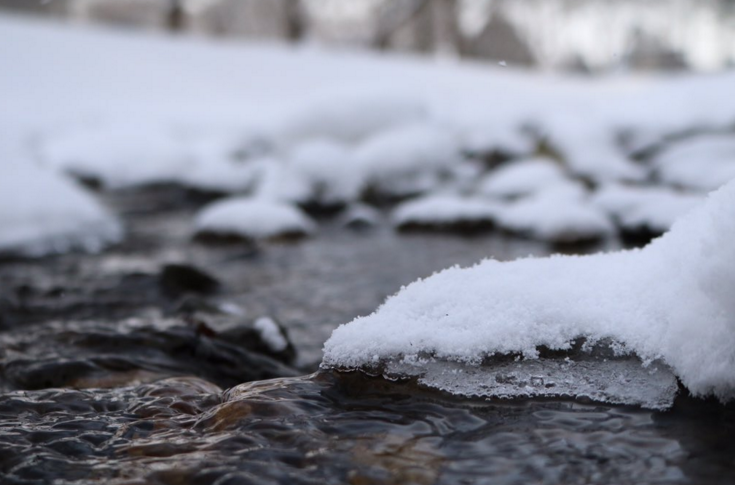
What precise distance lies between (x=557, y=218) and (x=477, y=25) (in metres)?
15.5

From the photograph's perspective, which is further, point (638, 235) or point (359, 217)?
point (359, 217)

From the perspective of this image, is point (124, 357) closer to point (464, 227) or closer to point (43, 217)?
point (43, 217)

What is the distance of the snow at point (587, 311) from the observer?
1.19 meters

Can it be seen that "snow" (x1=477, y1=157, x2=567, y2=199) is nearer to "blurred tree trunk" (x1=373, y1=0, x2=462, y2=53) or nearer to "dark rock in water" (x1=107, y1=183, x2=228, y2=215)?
"dark rock in water" (x1=107, y1=183, x2=228, y2=215)

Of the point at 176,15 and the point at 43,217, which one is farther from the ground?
the point at 176,15

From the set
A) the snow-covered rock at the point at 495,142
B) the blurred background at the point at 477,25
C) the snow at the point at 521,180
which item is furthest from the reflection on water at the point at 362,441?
the blurred background at the point at 477,25

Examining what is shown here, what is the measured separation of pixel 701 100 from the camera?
5805 millimetres

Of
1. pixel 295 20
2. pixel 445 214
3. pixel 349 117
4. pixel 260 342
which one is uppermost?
pixel 295 20

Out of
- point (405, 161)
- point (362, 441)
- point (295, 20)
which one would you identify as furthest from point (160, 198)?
point (295, 20)

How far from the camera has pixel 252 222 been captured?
168 inches

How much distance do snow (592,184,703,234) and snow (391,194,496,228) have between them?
737 mm

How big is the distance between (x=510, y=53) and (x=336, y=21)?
490 centimetres

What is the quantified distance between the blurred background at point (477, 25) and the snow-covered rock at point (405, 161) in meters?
10.7

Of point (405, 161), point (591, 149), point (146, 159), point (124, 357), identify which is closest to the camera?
point (124, 357)
